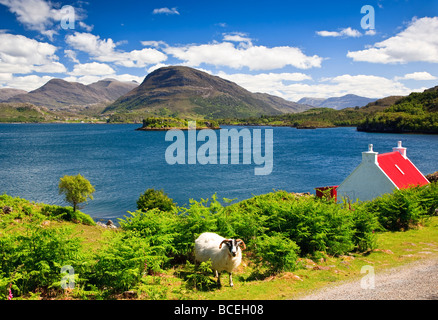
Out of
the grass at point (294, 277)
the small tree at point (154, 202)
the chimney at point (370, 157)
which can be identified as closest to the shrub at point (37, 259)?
the grass at point (294, 277)

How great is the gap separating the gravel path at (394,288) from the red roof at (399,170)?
16134 millimetres

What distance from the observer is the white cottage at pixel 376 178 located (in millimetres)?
25922

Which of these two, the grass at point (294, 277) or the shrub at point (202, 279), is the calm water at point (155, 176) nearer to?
the shrub at point (202, 279)

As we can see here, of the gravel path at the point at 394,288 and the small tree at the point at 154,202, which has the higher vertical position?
the gravel path at the point at 394,288

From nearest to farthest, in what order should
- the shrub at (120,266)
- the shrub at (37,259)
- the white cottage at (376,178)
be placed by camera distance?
the shrub at (37,259) < the shrub at (120,266) < the white cottage at (376,178)

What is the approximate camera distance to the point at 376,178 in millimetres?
26172

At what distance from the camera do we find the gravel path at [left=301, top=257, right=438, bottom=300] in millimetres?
9656

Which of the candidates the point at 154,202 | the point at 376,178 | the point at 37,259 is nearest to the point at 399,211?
the point at 376,178

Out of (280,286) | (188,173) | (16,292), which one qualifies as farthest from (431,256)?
(188,173)

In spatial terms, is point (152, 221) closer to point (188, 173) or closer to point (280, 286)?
point (280, 286)

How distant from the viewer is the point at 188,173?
81.3m

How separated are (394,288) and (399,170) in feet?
69.3

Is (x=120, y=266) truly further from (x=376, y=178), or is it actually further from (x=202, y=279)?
(x=376, y=178)
